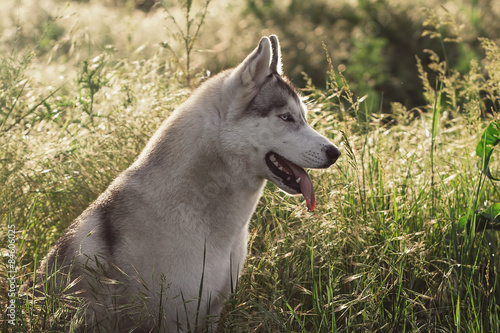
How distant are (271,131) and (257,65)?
1.06ft

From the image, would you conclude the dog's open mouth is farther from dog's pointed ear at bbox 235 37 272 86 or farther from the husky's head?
dog's pointed ear at bbox 235 37 272 86

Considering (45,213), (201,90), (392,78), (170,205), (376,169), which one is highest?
(201,90)

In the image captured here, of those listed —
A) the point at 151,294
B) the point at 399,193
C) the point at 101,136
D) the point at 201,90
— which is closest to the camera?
the point at 151,294

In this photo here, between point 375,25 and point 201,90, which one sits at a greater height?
point 201,90

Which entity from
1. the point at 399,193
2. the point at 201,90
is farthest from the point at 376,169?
the point at 201,90

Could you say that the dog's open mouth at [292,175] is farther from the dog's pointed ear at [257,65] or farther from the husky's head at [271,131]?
the dog's pointed ear at [257,65]

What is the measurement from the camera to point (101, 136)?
4262 mm

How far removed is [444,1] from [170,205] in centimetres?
869

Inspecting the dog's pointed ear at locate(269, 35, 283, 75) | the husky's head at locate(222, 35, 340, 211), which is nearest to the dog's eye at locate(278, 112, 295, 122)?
the husky's head at locate(222, 35, 340, 211)

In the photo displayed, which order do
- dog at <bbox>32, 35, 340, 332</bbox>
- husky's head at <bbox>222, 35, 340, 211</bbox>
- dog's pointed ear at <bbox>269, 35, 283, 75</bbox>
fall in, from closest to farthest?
dog at <bbox>32, 35, 340, 332</bbox> → husky's head at <bbox>222, 35, 340, 211</bbox> → dog's pointed ear at <bbox>269, 35, 283, 75</bbox>

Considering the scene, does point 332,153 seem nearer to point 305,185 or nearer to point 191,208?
point 305,185

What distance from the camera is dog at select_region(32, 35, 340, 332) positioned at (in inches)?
102

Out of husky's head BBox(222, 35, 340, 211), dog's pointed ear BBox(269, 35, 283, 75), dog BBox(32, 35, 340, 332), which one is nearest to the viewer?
Answer: dog BBox(32, 35, 340, 332)

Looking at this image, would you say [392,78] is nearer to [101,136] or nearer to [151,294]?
[101,136]
